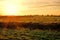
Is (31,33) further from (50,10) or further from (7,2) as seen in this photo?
(7,2)

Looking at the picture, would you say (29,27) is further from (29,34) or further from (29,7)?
(29,7)

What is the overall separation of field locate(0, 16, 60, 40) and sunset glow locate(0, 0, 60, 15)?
0.30ft

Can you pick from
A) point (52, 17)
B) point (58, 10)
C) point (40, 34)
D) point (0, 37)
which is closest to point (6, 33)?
point (0, 37)

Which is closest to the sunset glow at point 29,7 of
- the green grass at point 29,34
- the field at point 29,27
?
the field at point 29,27

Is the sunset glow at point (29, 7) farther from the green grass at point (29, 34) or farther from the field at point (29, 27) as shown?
the green grass at point (29, 34)

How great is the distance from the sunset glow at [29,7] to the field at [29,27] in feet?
0.30

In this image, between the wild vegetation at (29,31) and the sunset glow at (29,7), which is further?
the sunset glow at (29,7)

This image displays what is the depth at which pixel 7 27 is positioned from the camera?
0.84 meters

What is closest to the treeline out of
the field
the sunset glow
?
the field

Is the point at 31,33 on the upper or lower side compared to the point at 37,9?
lower

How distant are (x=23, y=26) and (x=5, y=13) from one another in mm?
230

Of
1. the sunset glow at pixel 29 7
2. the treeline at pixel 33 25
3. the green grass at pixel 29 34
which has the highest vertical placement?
the sunset glow at pixel 29 7

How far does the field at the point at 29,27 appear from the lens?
2.52 feet

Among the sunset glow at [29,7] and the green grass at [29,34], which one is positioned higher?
the sunset glow at [29,7]
